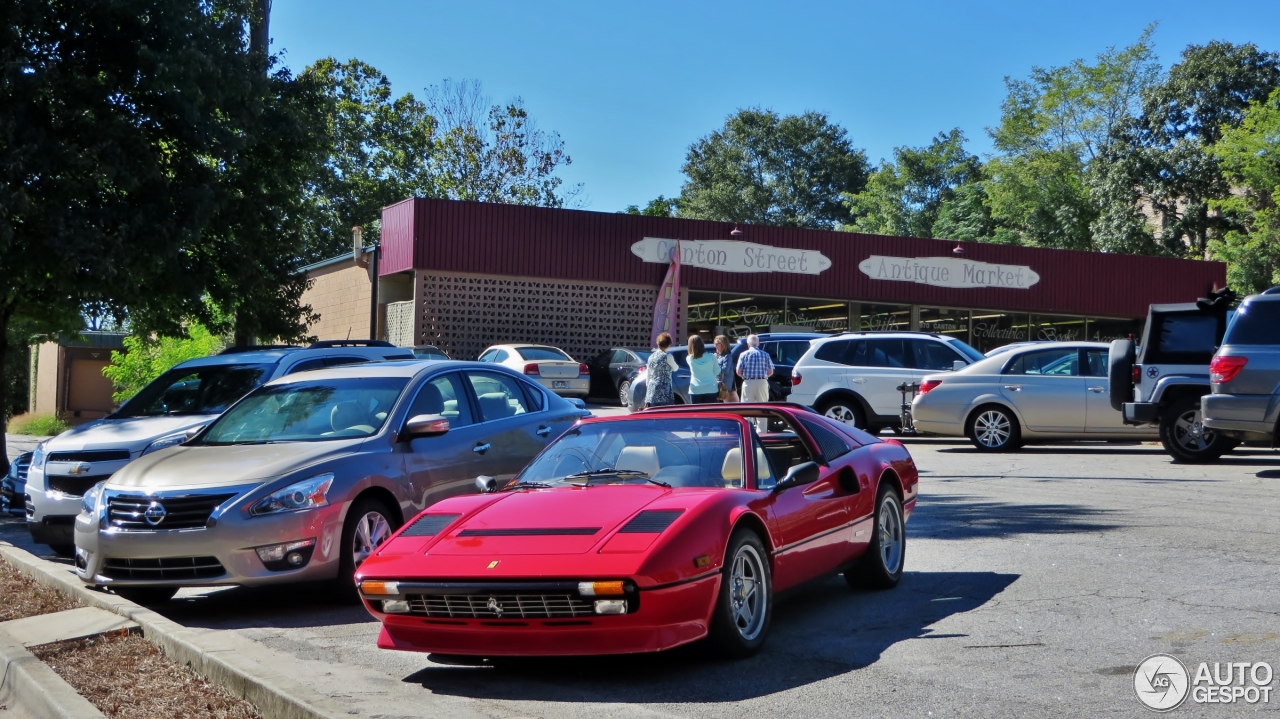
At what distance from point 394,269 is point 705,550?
26484 mm

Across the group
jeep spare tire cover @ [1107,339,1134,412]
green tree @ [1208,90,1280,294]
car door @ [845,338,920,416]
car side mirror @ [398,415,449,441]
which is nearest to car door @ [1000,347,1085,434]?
jeep spare tire cover @ [1107,339,1134,412]

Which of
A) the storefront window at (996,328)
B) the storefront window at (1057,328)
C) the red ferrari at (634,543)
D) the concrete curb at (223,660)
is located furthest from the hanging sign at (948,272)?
the concrete curb at (223,660)

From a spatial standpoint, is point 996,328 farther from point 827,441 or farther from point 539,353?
point 827,441

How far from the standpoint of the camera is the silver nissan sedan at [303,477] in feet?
24.3

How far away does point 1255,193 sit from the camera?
165 ft

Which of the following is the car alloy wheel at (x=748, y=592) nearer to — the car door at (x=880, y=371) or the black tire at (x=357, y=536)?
the black tire at (x=357, y=536)

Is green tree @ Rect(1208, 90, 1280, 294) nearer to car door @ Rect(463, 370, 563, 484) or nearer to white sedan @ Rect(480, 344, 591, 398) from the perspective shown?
white sedan @ Rect(480, 344, 591, 398)

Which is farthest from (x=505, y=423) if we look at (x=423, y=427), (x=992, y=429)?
(x=992, y=429)

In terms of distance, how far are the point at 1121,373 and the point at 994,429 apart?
2378 mm

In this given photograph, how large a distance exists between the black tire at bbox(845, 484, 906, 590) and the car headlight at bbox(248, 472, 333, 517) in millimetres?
3170

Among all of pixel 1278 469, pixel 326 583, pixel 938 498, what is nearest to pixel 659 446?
pixel 326 583

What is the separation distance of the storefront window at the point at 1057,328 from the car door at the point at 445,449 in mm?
31767

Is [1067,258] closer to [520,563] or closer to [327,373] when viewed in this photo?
[327,373]

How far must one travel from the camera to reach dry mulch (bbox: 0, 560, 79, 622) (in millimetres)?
7793
